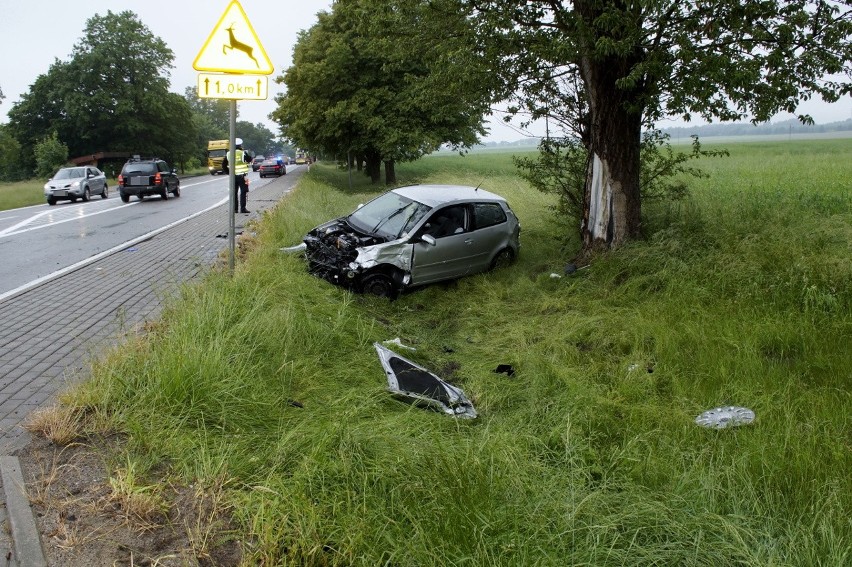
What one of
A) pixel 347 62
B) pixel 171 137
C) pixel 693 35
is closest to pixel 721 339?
pixel 693 35

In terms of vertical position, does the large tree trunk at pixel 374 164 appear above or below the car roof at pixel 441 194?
above

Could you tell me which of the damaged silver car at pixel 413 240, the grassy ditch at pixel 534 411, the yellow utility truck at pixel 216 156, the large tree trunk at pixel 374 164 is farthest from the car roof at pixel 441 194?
the yellow utility truck at pixel 216 156

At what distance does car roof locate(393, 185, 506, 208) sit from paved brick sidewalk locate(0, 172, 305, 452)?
139 inches

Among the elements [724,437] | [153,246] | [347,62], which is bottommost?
[724,437]

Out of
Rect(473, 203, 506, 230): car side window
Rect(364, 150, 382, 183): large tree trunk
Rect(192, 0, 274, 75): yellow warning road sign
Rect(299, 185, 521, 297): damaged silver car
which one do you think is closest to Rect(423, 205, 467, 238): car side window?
Rect(299, 185, 521, 297): damaged silver car

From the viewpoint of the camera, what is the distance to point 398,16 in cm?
1103

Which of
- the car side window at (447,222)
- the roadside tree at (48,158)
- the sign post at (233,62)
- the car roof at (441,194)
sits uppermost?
the roadside tree at (48,158)

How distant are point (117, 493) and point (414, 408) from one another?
7.55ft

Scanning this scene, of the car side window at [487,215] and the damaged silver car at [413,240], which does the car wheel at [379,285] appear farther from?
the car side window at [487,215]

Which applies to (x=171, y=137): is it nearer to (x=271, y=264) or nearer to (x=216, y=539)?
(x=271, y=264)

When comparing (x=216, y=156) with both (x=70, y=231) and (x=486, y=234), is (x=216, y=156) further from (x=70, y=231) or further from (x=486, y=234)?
(x=486, y=234)

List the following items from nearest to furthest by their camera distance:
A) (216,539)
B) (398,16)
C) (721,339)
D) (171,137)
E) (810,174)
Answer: (216,539) → (721,339) → (398,16) → (810,174) → (171,137)

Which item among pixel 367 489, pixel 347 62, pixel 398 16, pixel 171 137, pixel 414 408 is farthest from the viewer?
pixel 171 137

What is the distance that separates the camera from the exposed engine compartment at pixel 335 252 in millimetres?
8734
